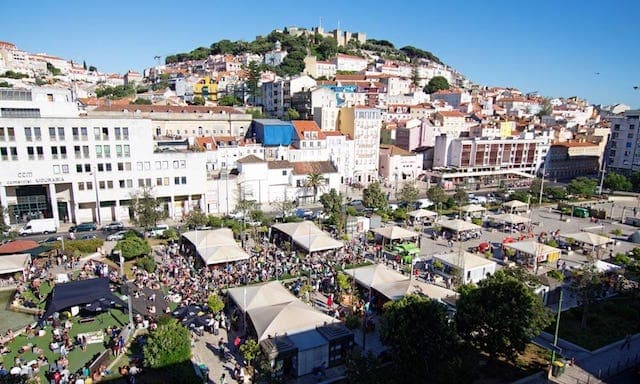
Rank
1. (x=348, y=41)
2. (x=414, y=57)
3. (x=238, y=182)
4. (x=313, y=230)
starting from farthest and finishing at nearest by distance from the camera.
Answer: (x=414, y=57) < (x=348, y=41) < (x=238, y=182) < (x=313, y=230)

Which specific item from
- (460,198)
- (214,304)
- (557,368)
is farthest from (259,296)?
(460,198)

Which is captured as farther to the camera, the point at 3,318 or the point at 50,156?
the point at 50,156

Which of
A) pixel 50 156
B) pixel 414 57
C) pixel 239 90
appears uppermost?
pixel 414 57

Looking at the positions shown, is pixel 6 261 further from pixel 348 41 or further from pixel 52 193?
pixel 348 41

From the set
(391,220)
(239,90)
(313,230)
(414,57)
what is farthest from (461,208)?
(414,57)

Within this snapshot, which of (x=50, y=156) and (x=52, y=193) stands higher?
(x=50, y=156)

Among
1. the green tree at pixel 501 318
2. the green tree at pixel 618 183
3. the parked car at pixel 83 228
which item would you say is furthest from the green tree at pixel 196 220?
the green tree at pixel 618 183

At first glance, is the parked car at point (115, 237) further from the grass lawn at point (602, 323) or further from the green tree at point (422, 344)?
the grass lawn at point (602, 323)
